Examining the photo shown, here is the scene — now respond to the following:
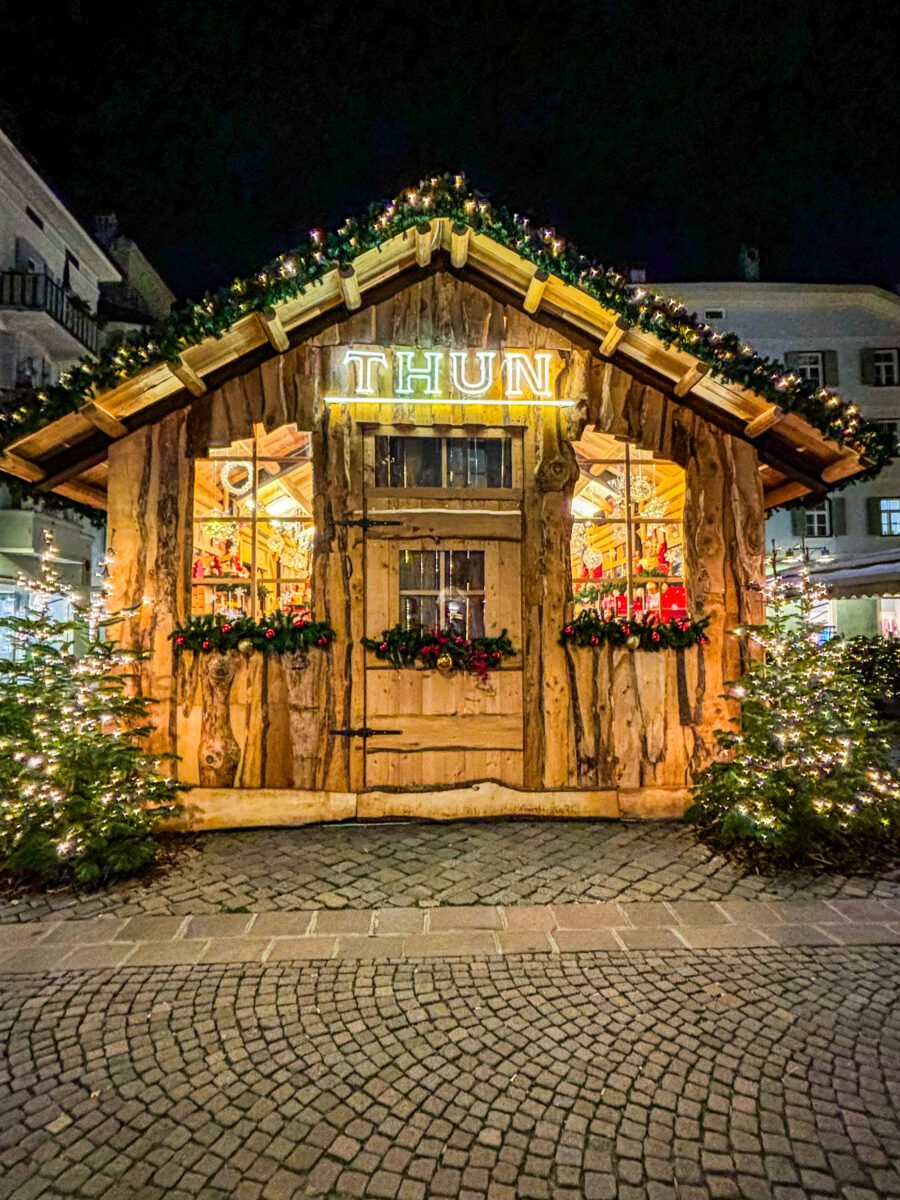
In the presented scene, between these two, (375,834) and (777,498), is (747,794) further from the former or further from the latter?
(777,498)

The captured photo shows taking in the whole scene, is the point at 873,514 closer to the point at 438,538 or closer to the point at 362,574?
the point at 438,538

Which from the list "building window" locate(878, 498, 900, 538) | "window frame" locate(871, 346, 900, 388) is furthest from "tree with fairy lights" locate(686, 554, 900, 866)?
"window frame" locate(871, 346, 900, 388)

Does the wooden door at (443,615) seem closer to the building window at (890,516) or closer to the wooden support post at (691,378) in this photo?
the wooden support post at (691,378)

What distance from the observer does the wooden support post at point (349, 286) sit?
5.81 m

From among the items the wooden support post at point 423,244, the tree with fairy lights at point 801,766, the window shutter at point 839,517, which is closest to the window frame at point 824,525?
the window shutter at point 839,517

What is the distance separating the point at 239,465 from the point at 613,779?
5.03 meters

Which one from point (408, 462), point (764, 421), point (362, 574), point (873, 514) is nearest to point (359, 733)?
point (362, 574)

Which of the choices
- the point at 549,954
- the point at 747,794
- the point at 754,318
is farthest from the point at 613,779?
the point at 754,318

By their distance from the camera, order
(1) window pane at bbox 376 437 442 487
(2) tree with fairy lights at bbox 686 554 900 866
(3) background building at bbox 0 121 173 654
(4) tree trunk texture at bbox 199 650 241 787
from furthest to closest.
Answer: (3) background building at bbox 0 121 173 654
(1) window pane at bbox 376 437 442 487
(4) tree trunk texture at bbox 199 650 241 787
(2) tree with fairy lights at bbox 686 554 900 866

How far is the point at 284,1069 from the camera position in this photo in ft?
9.70

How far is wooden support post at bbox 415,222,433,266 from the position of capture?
6.02 meters

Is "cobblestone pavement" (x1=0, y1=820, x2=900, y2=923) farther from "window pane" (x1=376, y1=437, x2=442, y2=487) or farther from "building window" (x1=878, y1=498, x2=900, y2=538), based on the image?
"building window" (x1=878, y1=498, x2=900, y2=538)

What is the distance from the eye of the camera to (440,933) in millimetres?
4191

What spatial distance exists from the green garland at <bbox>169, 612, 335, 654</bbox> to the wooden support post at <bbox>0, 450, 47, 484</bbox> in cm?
201
